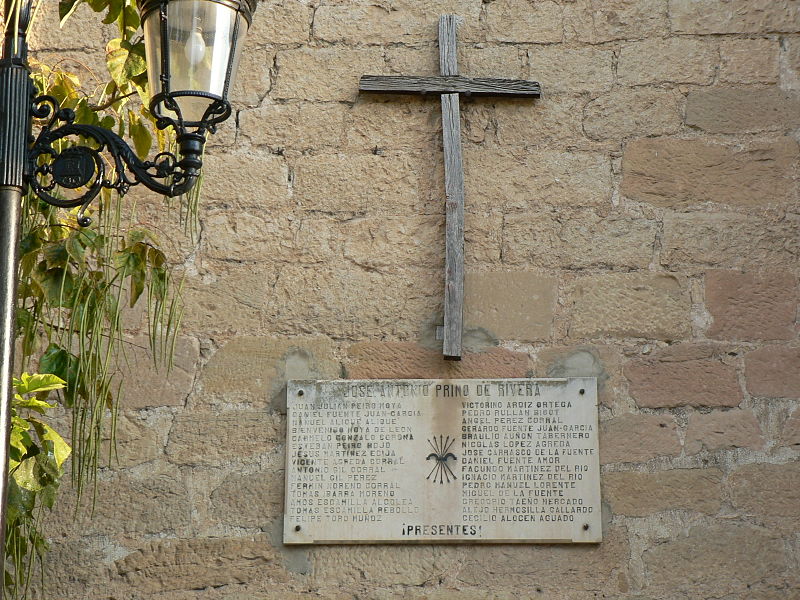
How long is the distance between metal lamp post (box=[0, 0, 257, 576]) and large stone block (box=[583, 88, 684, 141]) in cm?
160

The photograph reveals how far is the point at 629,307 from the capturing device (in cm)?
338

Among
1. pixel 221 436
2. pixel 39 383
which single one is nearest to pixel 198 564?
pixel 221 436

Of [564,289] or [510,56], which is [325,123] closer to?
[510,56]

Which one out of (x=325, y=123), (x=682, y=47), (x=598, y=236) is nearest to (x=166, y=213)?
(x=325, y=123)

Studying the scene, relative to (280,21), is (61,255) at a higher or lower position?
lower

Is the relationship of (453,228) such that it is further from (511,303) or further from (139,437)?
(139,437)

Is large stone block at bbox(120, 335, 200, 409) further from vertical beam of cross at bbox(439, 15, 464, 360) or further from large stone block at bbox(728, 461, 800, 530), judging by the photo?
large stone block at bbox(728, 461, 800, 530)

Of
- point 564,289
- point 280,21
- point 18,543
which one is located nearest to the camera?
point 18,543

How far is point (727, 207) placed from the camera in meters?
3.44

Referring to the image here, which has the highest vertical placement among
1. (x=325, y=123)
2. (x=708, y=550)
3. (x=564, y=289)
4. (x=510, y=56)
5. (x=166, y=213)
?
(x=510, y=56)

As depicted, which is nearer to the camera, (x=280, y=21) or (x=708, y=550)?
(x=708, y=550)

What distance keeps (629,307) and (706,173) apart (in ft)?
1.64

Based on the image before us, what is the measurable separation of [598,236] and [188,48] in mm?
1703

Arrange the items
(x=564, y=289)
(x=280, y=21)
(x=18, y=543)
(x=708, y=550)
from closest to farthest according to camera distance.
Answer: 1. (x=18, y=543)
2. (x=708, y=550)
3. (x=564, y=289)
4. (x=280, y=21)
